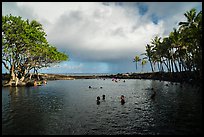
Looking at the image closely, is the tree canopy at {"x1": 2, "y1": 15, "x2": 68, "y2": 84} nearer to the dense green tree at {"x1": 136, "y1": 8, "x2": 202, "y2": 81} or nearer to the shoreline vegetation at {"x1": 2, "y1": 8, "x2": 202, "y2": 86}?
the shoreline vegetation at {"x1": 2, "y1": 8, "x2": 202, "y2": 86}

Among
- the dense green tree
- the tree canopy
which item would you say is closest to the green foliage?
the dense green tree

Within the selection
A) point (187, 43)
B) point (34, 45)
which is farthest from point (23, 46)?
point (187, 43)

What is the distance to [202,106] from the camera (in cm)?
2797

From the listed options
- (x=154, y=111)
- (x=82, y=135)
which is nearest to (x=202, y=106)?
(x=154, y=111)

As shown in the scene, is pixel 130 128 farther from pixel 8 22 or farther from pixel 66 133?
pixel 8 22

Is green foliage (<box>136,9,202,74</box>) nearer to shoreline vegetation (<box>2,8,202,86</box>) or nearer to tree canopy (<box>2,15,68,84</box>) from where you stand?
shoreline vegetation (<box>2,8,202,86</box>)

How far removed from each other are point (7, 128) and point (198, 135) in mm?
17376

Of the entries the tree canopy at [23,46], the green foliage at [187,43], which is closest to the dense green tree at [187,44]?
the green foliage at [187,43]

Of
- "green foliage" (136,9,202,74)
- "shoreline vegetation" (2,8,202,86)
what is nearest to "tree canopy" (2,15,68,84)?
"shoreline vegetation" (2,8,202,86)

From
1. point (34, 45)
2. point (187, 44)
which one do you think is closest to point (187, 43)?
point (187, 44)

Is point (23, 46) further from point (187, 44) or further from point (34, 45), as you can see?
point (187, 44)

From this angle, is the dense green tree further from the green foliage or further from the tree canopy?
the tree canopy

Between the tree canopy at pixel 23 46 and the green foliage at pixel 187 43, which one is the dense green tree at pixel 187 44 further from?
the tree canopy at pixel 23 46

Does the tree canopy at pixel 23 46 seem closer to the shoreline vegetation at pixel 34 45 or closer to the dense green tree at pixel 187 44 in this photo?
the shoreline vegetation at pixel 34 45
